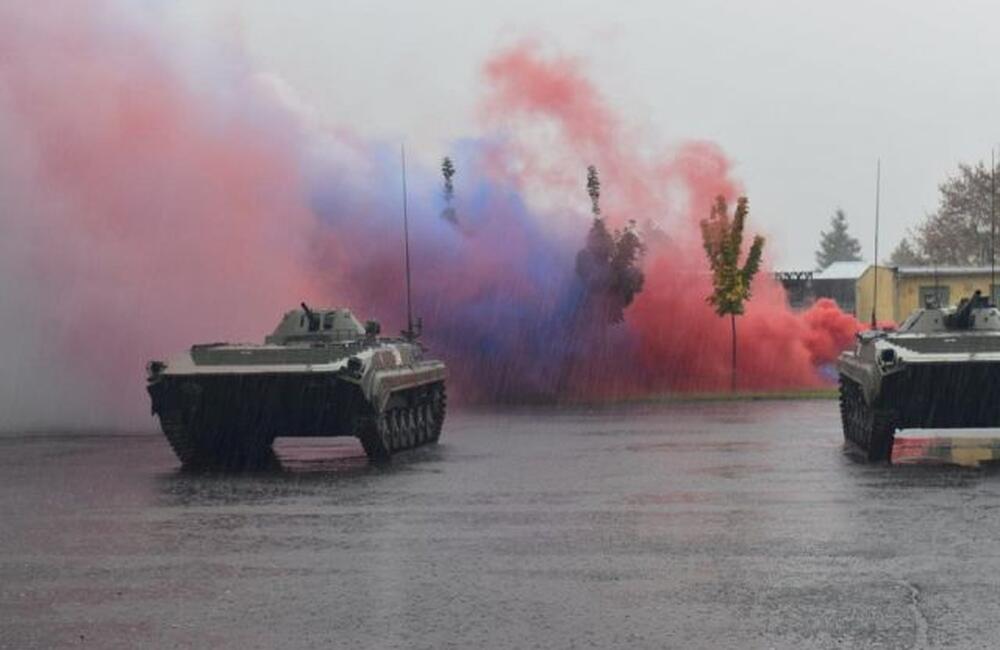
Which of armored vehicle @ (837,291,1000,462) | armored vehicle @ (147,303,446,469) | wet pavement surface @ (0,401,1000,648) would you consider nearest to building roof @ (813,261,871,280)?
armored vehicle @ (837,291,1000,462)

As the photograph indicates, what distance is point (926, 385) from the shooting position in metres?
16.4

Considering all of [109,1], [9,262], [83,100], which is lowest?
[9,262]

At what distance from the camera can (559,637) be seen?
23.3 ft

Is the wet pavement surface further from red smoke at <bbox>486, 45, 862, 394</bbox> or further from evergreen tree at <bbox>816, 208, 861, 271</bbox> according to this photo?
evergreen tree at <bbox>816, 208, 861, 271</bbox>

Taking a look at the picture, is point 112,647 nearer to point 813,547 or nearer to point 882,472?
point 813,547

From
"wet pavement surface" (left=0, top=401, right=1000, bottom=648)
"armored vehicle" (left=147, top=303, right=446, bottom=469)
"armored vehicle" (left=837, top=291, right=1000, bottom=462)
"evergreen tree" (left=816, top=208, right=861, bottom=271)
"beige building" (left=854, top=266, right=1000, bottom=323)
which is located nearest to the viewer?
"wet pavement surface" (left=0, top=401, right=1000, bottom=648)

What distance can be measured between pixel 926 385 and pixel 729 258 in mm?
17401

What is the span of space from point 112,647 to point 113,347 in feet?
65.3

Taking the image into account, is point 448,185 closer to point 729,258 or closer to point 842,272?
point 729,258

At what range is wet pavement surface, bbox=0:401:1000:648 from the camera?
7.32m

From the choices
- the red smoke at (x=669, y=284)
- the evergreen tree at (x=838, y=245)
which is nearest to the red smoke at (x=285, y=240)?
the red smoke at (x=669, y=284)

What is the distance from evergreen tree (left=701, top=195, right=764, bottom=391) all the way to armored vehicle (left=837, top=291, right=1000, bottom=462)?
15.9 metres

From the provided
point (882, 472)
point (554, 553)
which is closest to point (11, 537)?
point (554, 553)

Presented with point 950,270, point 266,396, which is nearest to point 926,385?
point 266,396
